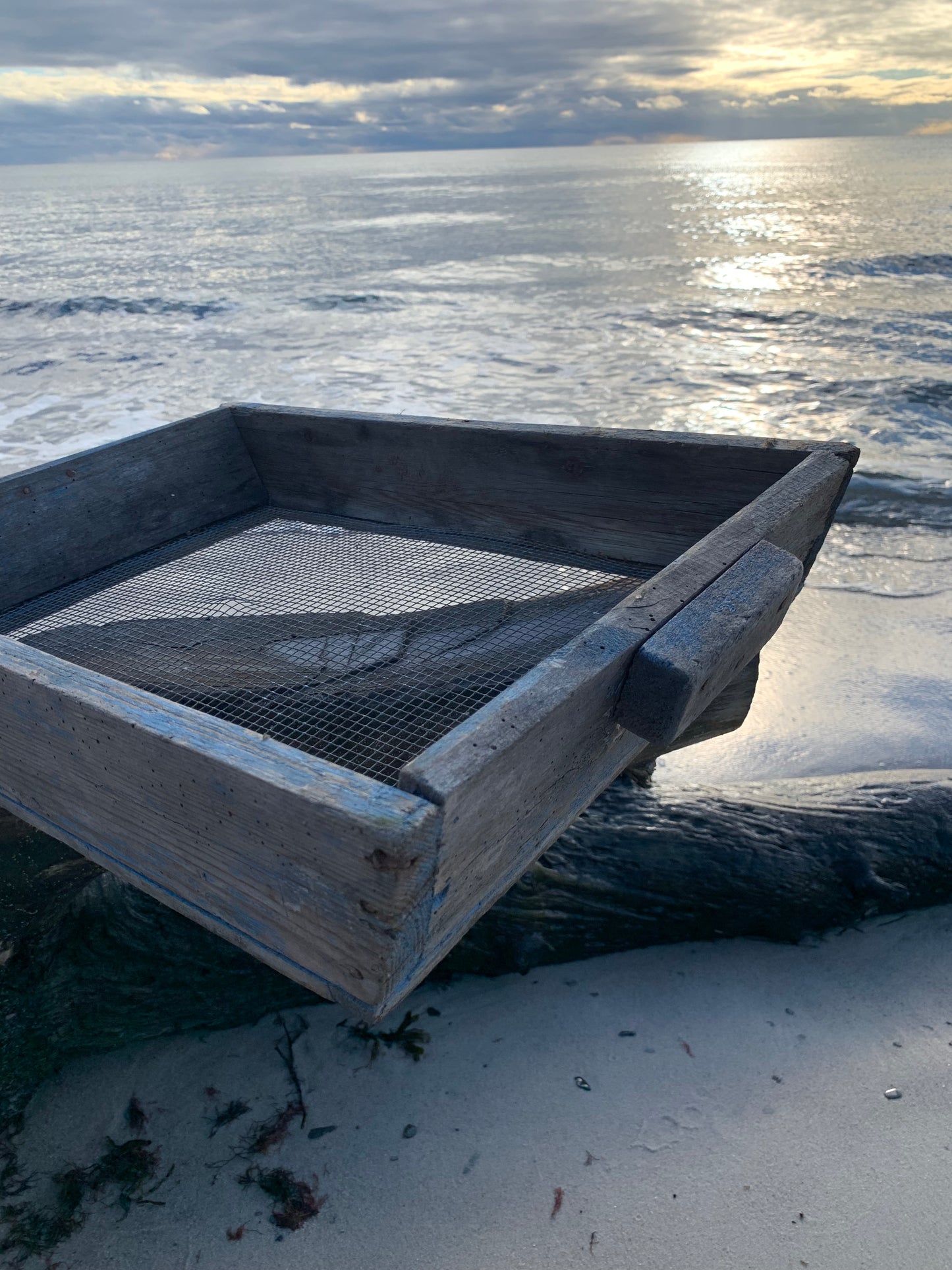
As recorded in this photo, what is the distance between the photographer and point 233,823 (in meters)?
1.28

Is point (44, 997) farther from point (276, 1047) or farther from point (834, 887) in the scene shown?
point (834, 887)

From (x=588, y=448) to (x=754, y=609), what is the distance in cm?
129

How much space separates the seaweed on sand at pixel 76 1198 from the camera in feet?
5.93

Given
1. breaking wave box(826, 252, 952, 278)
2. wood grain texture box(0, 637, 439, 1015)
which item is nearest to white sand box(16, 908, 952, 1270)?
wood grain texture box(0, 637, 439, 1015)

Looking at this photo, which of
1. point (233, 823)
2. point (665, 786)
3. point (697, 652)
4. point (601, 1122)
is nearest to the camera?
point (233, 823)

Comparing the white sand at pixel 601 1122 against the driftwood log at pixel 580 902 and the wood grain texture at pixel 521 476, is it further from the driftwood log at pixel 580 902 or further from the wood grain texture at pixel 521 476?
the wood grain texture at pixel 521 476

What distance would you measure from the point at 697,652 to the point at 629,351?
11.9 m

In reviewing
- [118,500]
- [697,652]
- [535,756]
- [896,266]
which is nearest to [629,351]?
[896,266]

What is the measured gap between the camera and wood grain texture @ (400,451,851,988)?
116 cm

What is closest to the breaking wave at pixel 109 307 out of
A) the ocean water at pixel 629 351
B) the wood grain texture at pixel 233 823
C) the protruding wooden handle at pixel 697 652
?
the ocean water at pixel 629 351

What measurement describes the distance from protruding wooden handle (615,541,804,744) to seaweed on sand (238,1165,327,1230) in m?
1.28

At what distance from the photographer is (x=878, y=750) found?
348 cm

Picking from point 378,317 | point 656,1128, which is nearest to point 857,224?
point 378,317

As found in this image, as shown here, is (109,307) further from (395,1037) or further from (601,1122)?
(601,1122)
